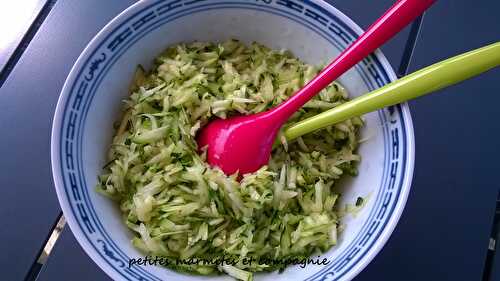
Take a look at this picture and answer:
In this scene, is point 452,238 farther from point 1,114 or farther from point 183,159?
point 1,114

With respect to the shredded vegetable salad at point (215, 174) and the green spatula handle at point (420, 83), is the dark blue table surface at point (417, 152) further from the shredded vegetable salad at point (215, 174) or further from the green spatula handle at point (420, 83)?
the green spatula handle at point (420, 83)

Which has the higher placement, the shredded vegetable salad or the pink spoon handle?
the pink spoon handle

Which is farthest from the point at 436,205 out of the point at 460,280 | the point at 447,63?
the point at 447,63

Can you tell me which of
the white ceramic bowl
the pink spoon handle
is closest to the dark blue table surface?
the white ceramic bowl

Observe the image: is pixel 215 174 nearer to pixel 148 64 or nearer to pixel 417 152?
pixel 148 64

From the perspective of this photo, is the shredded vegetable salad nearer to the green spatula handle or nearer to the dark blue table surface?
the green spatula handle

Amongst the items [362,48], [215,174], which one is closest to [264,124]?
[215,174]

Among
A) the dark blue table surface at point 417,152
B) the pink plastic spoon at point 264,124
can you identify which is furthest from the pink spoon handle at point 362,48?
the dark blue table surface at point 417,152

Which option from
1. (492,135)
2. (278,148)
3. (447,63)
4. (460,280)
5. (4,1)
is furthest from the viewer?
(4,1)
